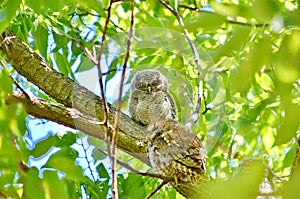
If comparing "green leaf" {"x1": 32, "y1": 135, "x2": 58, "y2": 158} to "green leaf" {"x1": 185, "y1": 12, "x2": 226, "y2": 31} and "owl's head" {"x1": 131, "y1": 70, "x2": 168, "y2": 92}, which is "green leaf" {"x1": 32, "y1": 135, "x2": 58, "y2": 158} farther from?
"owl's head" {"x1": 131, "y1": 70, "x2": 168, "y2": 92}

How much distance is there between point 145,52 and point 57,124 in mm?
473

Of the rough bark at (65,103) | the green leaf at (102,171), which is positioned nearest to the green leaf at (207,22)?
the rough bark at (65,103)

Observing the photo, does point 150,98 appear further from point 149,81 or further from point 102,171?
point 102,171

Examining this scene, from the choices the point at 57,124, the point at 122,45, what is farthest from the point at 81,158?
the point at 122,45

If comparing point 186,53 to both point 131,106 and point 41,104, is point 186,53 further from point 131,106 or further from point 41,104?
point 131,106

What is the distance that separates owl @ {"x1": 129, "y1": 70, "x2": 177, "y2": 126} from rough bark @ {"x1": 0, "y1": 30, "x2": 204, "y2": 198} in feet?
1.34

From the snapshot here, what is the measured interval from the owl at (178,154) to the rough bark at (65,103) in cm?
13

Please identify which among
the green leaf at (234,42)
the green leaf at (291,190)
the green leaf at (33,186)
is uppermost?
the green leaf at (234,42)

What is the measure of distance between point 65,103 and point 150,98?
1291 mm

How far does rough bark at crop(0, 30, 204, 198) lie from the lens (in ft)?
6.86

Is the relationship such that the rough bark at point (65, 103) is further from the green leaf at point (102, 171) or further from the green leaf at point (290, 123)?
the green leaf at point (290, 123)

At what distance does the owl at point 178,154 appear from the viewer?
6.32ft

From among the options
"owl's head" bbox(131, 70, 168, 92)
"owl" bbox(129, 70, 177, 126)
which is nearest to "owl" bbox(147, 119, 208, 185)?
"owl" bbox(129, 70, 177, 126)

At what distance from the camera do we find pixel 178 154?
1981 millimetres
